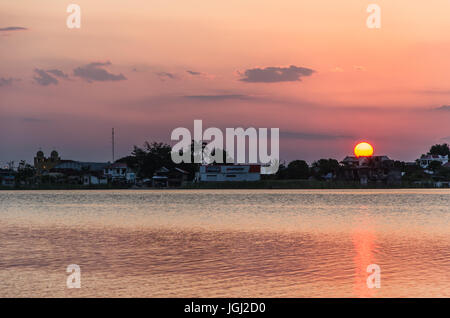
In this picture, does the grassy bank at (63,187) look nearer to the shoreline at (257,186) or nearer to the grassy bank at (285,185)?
the shoreline at (257,186)

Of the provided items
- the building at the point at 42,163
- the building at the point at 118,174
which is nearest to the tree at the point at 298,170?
the building at the point at 118,174

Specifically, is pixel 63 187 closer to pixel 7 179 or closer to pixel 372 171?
pixel 7 179

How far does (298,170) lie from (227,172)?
65.5 feet

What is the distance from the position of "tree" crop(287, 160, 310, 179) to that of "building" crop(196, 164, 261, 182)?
12.0 metres

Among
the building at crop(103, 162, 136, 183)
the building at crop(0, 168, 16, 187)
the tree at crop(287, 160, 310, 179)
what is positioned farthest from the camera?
the building at crop(103, 162, 136, 183)

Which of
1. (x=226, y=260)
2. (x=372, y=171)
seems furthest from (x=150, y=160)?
(x=226, y=260)

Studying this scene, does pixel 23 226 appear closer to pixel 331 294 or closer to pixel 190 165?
pixel 331 294

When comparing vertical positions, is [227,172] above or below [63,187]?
above

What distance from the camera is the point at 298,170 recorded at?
162 m

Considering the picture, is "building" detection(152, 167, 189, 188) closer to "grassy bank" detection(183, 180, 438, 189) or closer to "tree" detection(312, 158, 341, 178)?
"grassy bank" detection(183, 180, 438, 189)

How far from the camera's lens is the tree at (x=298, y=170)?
16275cm

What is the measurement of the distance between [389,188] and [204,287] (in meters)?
158

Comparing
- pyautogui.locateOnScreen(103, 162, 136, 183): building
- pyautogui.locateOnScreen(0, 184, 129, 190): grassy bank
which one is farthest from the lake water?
pyautogui.locateOnScreen(103, 162, 136, 183): building

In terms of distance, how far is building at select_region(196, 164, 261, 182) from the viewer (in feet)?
506
